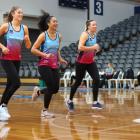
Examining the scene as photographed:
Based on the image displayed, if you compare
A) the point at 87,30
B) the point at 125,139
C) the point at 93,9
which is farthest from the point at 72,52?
the point at 125,139

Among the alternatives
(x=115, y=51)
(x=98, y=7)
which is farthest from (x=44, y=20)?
(x=98, y=7)

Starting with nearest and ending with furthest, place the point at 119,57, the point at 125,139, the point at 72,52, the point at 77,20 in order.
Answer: the point at 125,139, the point at 119,57, the point at 72,52, the point at 77,20

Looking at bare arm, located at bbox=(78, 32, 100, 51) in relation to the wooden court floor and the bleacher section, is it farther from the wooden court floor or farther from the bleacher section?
the bleacher section

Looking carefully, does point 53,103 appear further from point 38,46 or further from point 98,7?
point 98,7

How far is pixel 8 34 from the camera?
598 centimetres

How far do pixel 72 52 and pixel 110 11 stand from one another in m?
5.87

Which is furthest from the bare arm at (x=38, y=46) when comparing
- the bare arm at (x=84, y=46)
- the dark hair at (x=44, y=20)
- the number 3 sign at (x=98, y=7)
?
the number 3 sign at (x=98, y=7)

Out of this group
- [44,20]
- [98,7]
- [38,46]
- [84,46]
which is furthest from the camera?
[98,7]

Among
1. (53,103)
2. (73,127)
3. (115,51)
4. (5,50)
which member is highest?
(115,51)

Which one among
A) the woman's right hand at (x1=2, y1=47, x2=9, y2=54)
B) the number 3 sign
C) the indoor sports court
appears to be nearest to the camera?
the indoor sports court

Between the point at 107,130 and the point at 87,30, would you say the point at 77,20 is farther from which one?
the point at 107,130

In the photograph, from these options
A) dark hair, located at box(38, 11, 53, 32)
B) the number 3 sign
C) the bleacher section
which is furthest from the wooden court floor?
the number 3 sign

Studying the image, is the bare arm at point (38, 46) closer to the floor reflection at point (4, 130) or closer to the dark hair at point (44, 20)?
the dark hair at point (44, 20)

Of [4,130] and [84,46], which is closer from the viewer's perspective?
[4,130]
